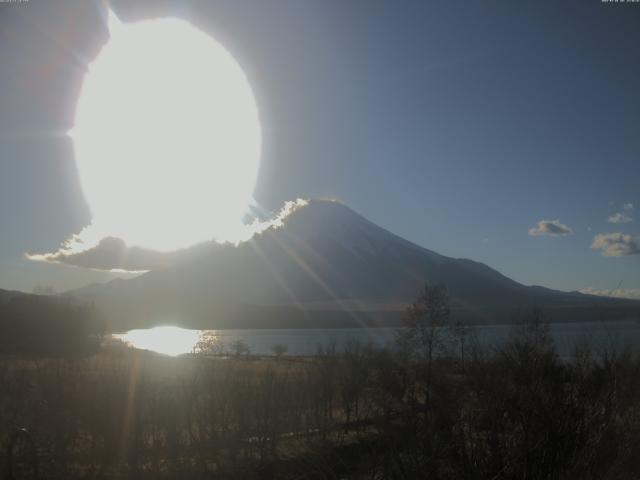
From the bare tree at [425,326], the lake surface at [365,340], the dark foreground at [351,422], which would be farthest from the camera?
the bare tree at [425,326]

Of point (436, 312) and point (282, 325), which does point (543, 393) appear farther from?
point (282, 325)

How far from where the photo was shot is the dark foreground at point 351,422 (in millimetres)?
4723

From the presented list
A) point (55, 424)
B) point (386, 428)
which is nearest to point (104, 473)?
point (55, 424)

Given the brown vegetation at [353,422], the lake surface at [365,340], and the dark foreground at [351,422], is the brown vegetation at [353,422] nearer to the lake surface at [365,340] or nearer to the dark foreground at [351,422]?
the dark foreground at [351,422]

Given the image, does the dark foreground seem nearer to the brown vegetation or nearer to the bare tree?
the brown vegetation

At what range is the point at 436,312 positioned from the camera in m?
36.8

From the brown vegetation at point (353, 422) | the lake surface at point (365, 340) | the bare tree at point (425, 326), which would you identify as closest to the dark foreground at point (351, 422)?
the brown vegetation at point (353, 422)

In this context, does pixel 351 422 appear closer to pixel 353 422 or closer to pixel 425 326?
pixel 353 422

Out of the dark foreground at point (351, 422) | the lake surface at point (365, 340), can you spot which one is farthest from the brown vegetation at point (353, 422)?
the lake surface at point (365, 340)

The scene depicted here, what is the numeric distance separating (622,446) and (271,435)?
10.6 metres

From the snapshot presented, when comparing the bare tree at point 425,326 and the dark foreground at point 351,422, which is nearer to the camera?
the dark foreground at point 351,422

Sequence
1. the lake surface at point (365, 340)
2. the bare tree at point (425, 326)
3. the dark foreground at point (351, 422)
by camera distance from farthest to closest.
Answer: the bare tree at point (425, 326), the lake surface at point (365, 340), the dark foreground at point (351, 422)

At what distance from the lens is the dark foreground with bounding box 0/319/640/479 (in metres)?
4.72

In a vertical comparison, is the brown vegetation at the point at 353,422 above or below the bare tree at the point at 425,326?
below
